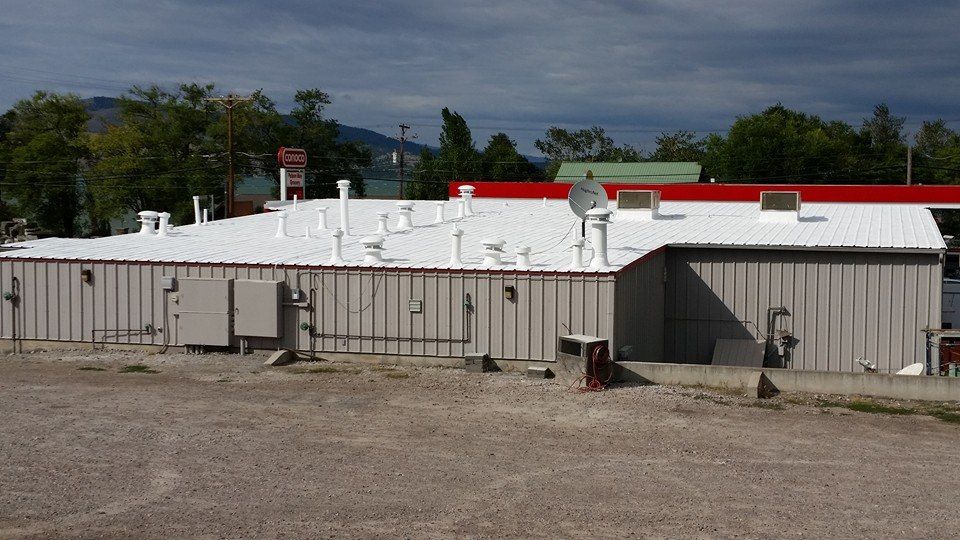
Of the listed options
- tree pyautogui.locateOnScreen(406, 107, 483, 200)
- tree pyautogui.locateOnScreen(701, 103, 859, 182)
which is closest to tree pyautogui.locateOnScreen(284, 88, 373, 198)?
tree pyautogui.locateOnScreen(406, 107, 483, 200)

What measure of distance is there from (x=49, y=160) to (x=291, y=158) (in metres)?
43.1

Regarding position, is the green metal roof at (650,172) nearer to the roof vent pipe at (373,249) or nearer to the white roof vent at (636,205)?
the white roof vent at (636,205)

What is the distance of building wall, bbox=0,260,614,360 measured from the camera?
20.2m

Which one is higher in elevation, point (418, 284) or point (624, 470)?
point (418, 284)

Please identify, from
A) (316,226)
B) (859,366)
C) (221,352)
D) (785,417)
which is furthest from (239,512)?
(316,226)

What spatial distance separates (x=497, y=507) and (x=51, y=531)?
4.93 metres

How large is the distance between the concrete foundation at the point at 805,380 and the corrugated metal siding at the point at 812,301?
17.2 ft

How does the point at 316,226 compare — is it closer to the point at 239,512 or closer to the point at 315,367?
the point at 315,367

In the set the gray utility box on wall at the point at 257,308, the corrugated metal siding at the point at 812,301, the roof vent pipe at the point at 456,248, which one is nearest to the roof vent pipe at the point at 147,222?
the gray utility box on wall at the point at 257,308

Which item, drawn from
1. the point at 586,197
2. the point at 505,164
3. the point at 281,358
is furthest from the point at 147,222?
the point at 505,164

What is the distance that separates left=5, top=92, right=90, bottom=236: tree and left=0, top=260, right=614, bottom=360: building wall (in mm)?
62722

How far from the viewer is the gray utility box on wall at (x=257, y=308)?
70.7 ft

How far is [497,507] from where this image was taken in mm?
11812

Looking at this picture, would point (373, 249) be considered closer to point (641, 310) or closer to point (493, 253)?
point (493, 253)
